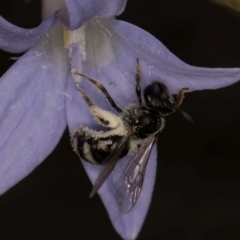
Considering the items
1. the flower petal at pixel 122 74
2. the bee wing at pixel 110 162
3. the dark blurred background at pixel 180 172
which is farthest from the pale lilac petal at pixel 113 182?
the dark blurred background at pixel 180 172

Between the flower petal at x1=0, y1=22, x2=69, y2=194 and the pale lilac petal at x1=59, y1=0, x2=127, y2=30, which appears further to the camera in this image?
the flower petal at x1=0, y1=22, x2=69, y2=194

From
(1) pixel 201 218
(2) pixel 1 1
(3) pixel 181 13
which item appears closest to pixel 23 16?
(2) pixel 1 1

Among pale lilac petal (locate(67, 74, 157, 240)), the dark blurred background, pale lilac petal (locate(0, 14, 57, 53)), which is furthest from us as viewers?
the dark blurred background

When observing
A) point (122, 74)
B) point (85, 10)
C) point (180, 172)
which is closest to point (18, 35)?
point (85, 10)

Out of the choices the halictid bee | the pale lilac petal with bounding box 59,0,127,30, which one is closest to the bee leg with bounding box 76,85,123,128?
the halictid bee

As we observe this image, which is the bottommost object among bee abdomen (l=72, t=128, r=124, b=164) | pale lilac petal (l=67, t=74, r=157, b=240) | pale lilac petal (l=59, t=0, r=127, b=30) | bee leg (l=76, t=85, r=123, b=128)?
A: pale lilac petal (l=67, t=74, r=157, b=240)

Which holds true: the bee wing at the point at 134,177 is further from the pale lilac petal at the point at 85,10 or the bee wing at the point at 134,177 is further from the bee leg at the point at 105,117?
the pale lilac petal at the point at 85,10

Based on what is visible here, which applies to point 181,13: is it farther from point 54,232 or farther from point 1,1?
point 54,232

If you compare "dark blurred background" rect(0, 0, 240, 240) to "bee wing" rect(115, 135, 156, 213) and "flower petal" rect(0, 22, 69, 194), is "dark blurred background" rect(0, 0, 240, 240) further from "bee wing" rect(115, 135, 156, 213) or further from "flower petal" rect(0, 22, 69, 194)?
"bee wing" rect(115, 135, 156, 213)
